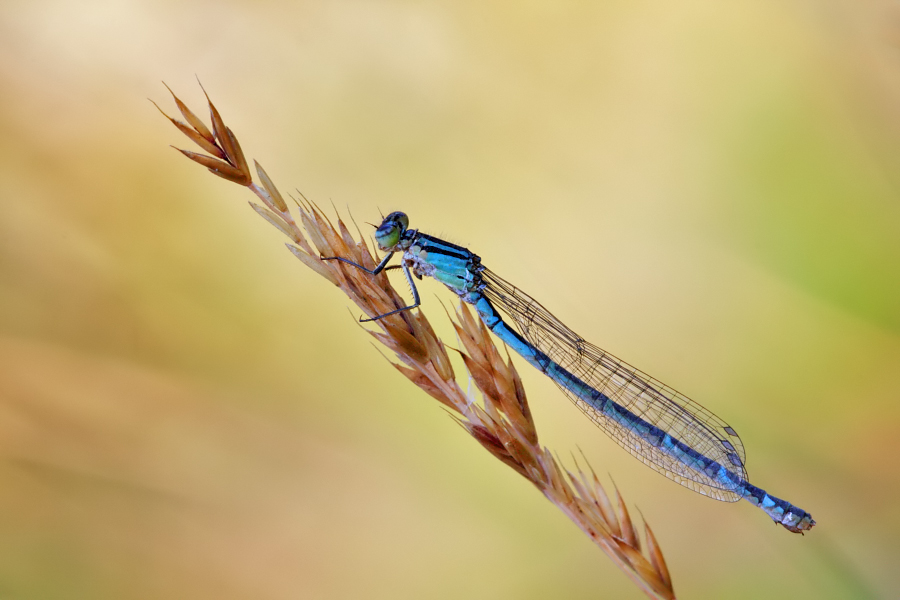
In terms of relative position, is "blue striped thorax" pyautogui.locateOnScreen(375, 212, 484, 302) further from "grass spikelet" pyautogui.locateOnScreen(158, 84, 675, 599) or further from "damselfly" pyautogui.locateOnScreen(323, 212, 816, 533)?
"grass spikelet" pyautogui.locateOnScreen(158, 84, 675, 599)

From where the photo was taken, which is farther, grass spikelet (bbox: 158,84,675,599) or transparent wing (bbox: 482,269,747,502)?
transparent wing (bbox: 482,269,747,502)

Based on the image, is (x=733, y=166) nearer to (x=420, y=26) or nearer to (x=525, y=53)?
(x=525, y=53)

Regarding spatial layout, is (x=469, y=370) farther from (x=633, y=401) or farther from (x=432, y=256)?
(x=633, y=401)

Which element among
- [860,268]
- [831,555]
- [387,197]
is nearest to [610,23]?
[387,197]

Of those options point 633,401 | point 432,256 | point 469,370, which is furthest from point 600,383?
point 469,370

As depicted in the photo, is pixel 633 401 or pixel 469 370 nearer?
pixel 469 370

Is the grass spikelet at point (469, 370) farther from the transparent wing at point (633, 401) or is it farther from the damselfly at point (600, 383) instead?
the transparent wing at point (633, 401)

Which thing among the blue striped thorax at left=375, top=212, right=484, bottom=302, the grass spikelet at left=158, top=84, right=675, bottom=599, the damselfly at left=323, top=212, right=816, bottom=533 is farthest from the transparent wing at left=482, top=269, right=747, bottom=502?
the grass spikelet at left=158, top=84, right=675, bottom=599
